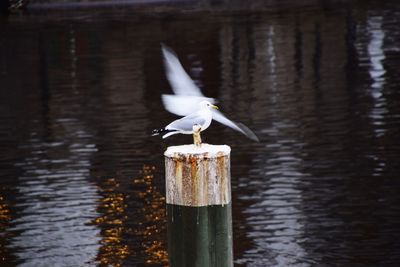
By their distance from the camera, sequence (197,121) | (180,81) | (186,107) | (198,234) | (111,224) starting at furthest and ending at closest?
(111,224)
(180,81)
(186,107)
(197,121)
(198,234)

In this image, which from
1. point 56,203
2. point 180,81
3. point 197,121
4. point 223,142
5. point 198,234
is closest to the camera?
point 198,234

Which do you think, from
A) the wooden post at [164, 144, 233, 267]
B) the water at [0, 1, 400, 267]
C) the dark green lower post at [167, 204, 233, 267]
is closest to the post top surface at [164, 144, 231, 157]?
the wooden post at [164, 144, 233, 267]

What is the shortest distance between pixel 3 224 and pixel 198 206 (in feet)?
24.0

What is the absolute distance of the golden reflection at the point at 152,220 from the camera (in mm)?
13325

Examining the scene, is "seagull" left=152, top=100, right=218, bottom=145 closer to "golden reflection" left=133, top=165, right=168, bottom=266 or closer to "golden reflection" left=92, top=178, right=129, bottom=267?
"golden reflection" left=133, top=165, right=168, bottom=266

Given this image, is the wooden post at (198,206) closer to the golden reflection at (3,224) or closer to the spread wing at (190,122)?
the spread wing at (190,122)

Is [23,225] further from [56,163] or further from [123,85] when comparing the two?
[123,85]

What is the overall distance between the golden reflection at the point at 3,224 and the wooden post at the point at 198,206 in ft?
18.1

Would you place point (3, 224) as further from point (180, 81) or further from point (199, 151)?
point (199, 151)

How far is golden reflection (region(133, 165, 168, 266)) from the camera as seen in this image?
43.7ft

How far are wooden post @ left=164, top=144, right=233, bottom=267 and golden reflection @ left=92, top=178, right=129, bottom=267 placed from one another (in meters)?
4.89

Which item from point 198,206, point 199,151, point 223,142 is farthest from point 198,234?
point 223,142

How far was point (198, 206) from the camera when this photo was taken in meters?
8.13

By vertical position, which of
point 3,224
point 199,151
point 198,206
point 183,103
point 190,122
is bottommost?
point 3,224
